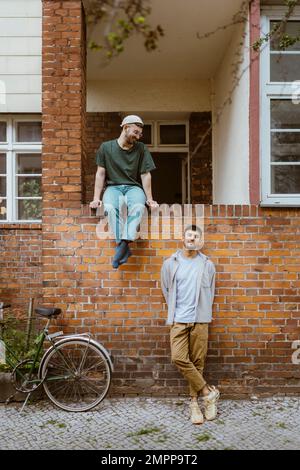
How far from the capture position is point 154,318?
5.35 m

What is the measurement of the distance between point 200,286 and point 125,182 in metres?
1.44

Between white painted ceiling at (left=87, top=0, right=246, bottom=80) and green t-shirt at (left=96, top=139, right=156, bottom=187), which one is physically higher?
white painted ceiling at (left=87, top=0, right=246, bottom=80)

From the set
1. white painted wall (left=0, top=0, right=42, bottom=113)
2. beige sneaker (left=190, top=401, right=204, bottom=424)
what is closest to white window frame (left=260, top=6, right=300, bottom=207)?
beige sneaker (left=190, top=401, right=204, bottom=424)

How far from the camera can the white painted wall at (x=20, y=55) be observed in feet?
24.6

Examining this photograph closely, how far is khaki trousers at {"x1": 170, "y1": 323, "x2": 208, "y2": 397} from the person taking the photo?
4797mm

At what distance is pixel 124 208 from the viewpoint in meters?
5.30

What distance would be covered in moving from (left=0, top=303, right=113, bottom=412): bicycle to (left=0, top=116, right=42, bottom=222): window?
3.15 meters

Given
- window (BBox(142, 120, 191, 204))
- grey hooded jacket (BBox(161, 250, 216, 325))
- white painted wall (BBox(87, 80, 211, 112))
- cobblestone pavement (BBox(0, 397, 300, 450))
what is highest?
white painted wall (BBox(87, 80, 211, 112))

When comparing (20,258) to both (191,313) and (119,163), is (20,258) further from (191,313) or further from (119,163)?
(191,313)

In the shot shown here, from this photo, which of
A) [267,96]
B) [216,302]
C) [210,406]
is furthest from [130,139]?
[210,406]

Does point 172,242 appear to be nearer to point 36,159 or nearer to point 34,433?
point 34,433

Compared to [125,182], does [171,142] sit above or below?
above

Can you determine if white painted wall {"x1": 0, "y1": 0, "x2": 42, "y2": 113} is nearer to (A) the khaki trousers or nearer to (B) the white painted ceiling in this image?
(B) the white painted ceiling
